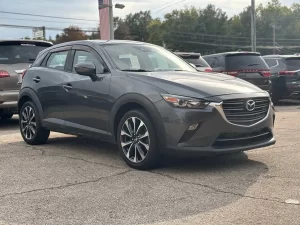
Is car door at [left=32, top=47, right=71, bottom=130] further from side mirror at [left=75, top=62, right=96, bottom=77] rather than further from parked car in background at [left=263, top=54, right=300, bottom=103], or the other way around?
parked car in background at [left=263, top=54, right=300, bottom=103]

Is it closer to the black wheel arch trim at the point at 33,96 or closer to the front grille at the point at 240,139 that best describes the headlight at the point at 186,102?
the front grille at the point at 240,139

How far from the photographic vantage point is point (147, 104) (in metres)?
5.30

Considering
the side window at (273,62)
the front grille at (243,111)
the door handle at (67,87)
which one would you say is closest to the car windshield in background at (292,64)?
the side window at (273,62)

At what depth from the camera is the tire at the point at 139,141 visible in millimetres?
5281

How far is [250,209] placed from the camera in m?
4.06

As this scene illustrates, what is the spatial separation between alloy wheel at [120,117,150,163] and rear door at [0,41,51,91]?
4.51 metres

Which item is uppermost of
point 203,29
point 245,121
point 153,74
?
point 203,29

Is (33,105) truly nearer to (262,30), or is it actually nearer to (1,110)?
(1,110)

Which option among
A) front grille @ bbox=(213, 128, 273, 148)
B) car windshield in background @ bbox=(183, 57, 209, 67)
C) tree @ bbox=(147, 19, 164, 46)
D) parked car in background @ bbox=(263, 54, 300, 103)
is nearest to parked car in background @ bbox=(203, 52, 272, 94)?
parked car in background @ bbox=(263, 54, 300, 103)

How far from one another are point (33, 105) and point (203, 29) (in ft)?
267

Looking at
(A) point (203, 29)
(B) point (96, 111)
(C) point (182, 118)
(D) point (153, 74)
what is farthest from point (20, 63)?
(A) point (203, 29)

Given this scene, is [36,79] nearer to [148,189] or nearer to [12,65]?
[12,65]

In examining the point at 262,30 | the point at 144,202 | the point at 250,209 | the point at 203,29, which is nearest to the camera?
the point at 250,209

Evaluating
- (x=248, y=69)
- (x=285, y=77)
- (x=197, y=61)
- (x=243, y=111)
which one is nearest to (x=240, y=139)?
(x=243, y=111)
